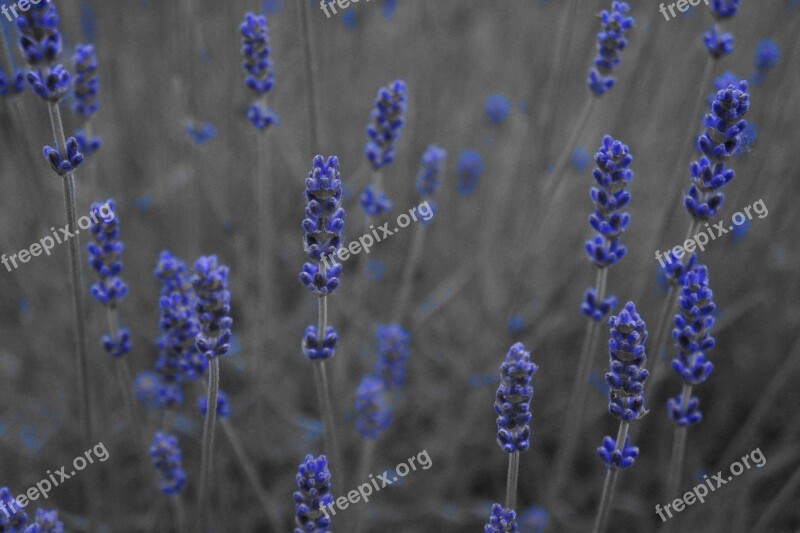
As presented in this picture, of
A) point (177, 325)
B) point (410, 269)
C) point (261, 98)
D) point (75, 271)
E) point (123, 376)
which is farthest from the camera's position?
point (410, 269)

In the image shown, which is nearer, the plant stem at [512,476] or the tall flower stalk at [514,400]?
the tall flower stalk at [514,400]

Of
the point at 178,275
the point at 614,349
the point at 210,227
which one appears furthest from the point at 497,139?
the point at 614,349

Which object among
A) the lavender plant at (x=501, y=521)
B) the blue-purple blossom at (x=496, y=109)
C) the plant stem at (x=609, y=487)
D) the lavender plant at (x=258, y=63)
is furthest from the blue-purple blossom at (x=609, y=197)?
the blue-purple blossom at (x=496, y=109)

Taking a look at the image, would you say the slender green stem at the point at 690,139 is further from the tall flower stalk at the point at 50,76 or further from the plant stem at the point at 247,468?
the tall flower stalk at the point at 50,76

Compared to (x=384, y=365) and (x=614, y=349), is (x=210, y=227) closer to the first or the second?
(x=384, y=365)

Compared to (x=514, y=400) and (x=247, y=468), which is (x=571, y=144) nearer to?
(x=514, y=400)

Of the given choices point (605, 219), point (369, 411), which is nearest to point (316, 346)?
point (369, 411)

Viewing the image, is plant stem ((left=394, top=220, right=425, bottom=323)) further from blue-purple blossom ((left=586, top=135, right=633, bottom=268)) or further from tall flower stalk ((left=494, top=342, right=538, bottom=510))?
tall flower stalk ((left=494, top=342, right=538, bottom=510))
